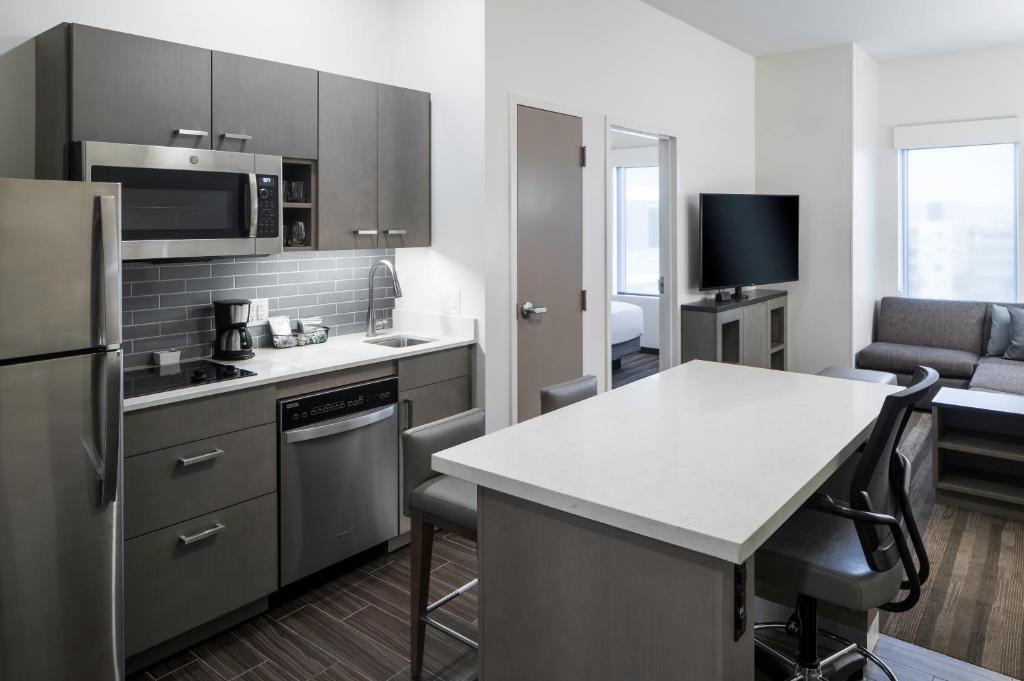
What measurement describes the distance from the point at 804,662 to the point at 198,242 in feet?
8.16

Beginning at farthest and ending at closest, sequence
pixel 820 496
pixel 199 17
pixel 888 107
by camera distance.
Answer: pixel 888 107, pixel 199 17, pixel 820 496

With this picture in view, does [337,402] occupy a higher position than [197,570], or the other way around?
[337,402]

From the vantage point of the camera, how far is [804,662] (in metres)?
2.06

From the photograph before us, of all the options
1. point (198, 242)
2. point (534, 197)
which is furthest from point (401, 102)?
point (198, 242)

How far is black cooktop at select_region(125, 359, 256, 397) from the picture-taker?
2480 millimetres

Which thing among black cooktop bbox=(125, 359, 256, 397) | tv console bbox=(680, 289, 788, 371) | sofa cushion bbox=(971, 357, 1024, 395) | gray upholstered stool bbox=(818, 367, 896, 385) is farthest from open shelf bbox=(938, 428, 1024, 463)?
black cooktop bbox=(125, 359, 256, 397)

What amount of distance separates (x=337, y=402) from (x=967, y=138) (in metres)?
Result: 5.76

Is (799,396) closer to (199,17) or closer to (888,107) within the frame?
(199,17)

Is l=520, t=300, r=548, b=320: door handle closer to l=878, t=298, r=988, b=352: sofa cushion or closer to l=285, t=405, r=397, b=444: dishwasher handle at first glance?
l=285, t=405, r=397, b=444: dishwasher handle

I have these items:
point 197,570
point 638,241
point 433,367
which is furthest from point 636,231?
point 197,570

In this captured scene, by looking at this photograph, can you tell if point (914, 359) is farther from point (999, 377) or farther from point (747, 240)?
point (747, 240)

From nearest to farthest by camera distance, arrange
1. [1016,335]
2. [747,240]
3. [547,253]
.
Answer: [547,253] < [747,240] < [1016,335]

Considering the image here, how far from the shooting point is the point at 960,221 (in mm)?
6207

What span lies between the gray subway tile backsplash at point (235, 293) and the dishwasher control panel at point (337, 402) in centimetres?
Result: 63
